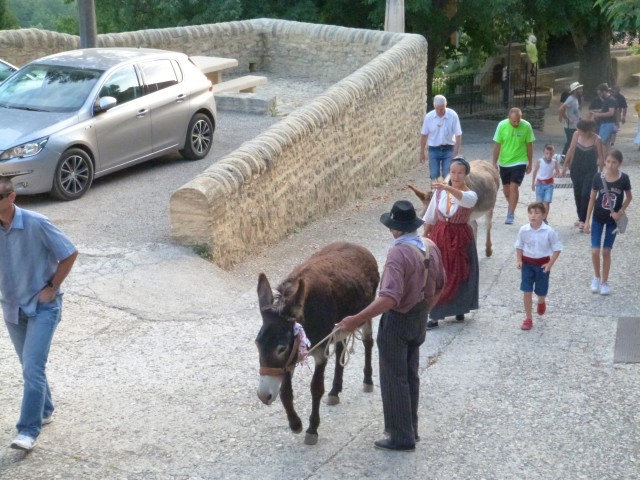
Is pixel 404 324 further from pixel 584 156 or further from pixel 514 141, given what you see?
pixel 514 141

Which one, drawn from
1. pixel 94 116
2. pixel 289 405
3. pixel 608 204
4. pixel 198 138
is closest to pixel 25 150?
pixel 94 116

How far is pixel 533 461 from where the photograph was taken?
6898 mm

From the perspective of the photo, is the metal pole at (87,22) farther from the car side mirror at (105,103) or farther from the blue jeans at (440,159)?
the blue jeans at (440,159)

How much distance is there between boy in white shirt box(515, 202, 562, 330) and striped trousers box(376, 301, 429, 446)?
3.13 metres

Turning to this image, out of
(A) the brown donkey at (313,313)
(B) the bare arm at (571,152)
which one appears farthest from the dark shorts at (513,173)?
(A) the brown donkey at (313,313)

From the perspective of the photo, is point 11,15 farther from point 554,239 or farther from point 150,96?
point 554,239

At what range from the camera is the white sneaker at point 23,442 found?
667 centimetres

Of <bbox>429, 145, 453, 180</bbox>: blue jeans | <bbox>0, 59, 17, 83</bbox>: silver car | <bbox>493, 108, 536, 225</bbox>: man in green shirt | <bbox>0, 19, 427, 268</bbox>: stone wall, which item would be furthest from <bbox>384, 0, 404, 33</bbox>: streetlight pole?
<bbox>0, 59, 17, 83</bbox>: silver car

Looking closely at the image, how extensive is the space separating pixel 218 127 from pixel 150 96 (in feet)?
11.6

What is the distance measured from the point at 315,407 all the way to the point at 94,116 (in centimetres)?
706

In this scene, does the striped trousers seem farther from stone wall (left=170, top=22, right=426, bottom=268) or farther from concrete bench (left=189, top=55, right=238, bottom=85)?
concrete bench (left=189, top=55, right=238, bottom=85)

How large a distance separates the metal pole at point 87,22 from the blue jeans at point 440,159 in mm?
5892

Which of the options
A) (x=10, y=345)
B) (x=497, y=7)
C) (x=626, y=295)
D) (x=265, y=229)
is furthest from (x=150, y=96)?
(x=497, y=7)

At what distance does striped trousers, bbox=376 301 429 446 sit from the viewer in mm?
6887
